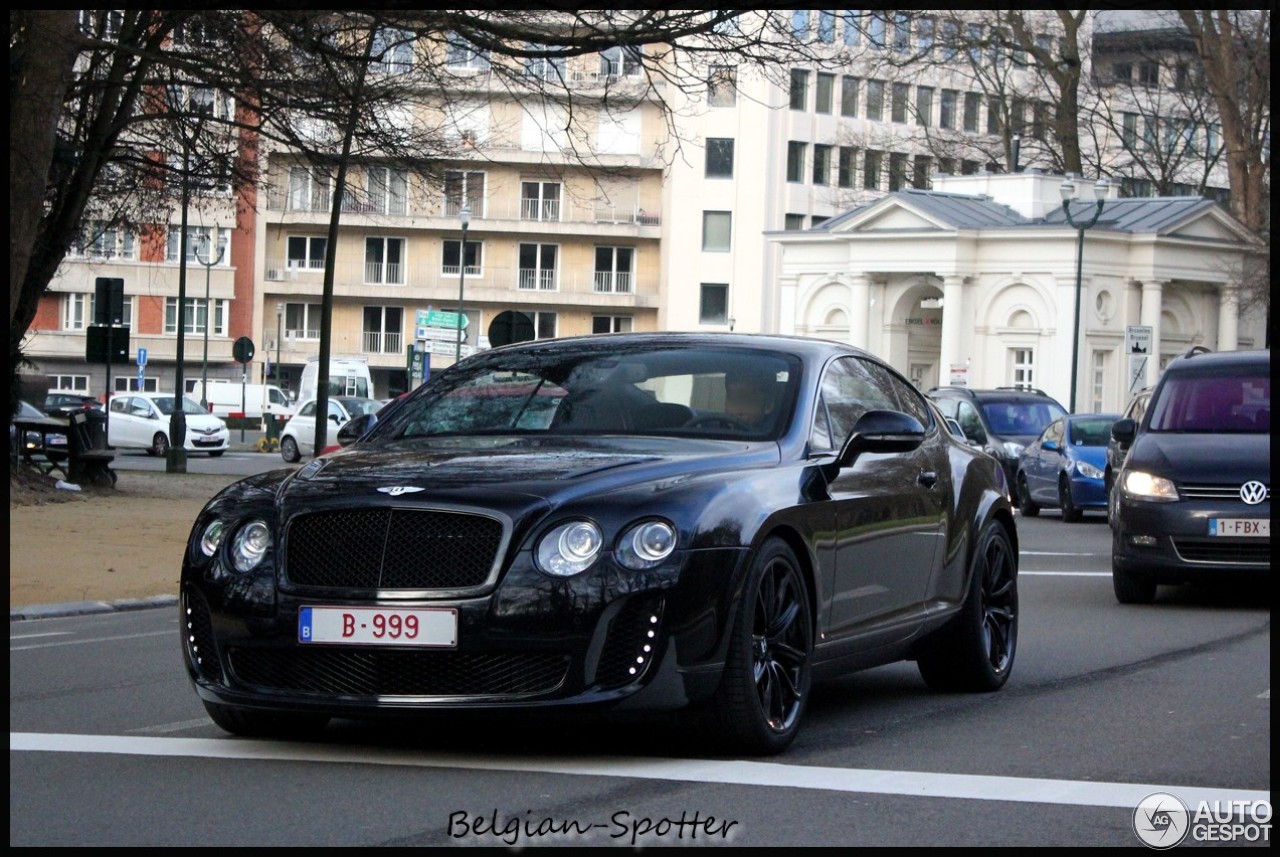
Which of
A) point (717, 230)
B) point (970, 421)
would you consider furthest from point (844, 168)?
point (970, 421)

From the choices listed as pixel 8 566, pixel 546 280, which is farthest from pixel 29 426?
pixel 546 280

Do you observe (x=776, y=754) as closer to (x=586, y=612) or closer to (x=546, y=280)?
(x=586, y=612)

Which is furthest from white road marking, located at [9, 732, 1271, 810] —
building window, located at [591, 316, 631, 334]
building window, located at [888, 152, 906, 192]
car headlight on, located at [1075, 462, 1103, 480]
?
building window, located at [591, 316, 631, 334]

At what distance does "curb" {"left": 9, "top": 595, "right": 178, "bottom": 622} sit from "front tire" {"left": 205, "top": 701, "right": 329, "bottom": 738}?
6629 millimetres

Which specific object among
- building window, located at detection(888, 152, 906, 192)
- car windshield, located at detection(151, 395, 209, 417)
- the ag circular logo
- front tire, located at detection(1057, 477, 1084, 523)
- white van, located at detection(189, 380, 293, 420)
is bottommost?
white van, located at detection(189, 380, 293, 420)

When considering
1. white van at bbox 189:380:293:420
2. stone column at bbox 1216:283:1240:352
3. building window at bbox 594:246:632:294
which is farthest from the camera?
building window at bbox 594:246:632:294

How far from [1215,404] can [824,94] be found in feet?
269

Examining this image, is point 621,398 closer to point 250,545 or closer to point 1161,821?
point 250,545

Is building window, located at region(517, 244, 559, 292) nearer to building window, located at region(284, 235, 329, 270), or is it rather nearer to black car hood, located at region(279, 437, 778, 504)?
building window, located at region(284, 235, 329, 270)

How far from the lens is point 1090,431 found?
29.1 m

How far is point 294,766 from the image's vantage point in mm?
7055

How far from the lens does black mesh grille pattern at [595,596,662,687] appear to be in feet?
22.5

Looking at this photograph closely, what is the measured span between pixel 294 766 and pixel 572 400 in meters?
2.01

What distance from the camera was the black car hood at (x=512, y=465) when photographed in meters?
7.09
